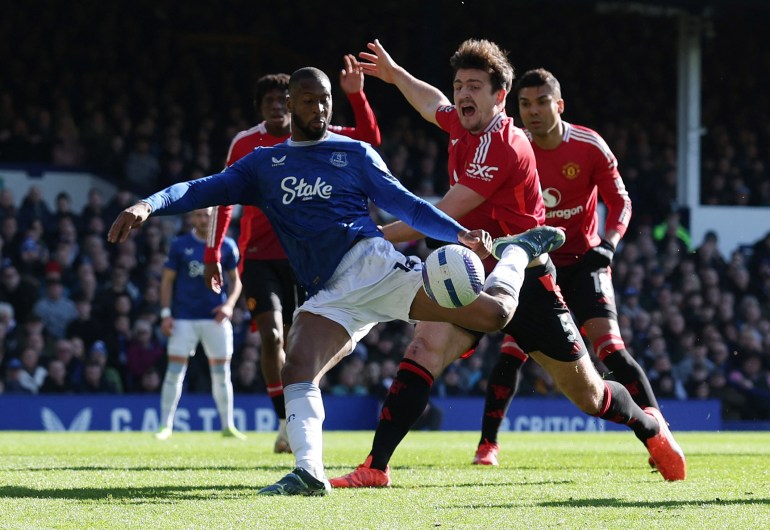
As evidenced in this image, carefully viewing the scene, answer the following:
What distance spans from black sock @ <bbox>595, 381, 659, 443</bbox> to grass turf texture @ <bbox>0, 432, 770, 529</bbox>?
303 millimetres

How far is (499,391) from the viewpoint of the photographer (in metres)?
8.83

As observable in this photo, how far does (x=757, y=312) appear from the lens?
21.1m

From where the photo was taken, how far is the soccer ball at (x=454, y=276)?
19.1 ft

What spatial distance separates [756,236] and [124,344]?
40.5 ft

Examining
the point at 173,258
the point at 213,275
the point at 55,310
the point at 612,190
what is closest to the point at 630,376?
the point at 612,190

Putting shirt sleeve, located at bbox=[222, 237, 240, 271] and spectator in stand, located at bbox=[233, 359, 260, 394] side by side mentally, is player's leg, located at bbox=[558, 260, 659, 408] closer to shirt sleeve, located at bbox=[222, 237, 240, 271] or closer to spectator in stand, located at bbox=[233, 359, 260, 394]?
shirt sleeve, located at bbox=[222, 237, 240, 271]

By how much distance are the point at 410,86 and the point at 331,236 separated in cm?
205

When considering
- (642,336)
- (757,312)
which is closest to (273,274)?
(642,336)

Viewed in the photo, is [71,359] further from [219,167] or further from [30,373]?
[219,167]

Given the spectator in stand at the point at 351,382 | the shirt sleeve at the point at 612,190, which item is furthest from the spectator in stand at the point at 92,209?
the shirt sleeve at the point at 612,190

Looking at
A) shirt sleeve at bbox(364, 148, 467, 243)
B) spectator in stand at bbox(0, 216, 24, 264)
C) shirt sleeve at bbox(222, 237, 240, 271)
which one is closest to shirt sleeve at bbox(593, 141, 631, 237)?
shirt sleeve at bbox(364, 148, 467, 243)

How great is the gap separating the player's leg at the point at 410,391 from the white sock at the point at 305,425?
2.06 ft

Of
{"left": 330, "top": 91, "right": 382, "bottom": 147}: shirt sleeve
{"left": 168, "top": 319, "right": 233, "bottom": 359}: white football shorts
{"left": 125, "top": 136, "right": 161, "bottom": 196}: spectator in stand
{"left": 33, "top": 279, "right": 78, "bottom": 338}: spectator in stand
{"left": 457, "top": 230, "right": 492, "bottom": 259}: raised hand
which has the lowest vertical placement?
{"left": 168, "top": 319, "right": 233, "bottom": 359}: white football shorts

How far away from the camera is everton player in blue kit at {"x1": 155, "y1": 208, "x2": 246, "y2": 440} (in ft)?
43.0
